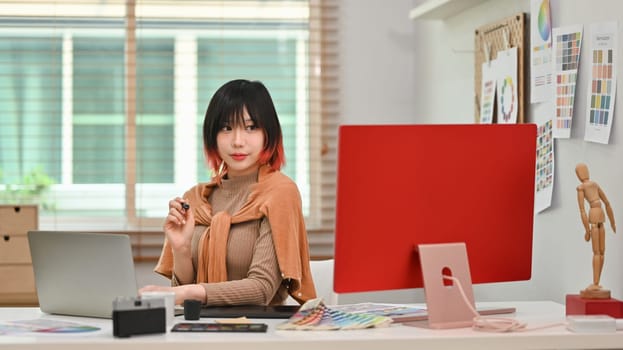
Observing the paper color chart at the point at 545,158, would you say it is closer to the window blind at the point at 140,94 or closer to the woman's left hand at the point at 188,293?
the woman's left hand at the point at 188,293

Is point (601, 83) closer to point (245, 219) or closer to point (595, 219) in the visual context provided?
point (595, 219)

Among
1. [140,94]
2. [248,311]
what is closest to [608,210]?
[248,311]

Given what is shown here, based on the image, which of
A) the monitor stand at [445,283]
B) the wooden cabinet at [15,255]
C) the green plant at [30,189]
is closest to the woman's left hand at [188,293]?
the monitor stand at [445,283]

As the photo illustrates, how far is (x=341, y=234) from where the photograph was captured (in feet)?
6.47

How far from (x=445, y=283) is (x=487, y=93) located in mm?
1241

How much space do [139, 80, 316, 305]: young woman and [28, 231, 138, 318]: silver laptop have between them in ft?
1.12

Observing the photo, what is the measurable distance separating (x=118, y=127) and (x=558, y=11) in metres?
2.26

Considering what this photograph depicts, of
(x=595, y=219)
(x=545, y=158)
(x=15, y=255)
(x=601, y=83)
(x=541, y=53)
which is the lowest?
(x=15, y=255)

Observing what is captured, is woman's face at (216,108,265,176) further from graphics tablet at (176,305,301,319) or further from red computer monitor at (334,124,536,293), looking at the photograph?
red computer monitor at (334,124,536,293)

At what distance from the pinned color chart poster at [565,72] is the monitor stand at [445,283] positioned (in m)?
0.65

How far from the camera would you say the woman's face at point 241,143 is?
246cm

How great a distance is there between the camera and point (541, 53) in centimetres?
271

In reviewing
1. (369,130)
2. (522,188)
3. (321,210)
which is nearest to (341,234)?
(369,130)

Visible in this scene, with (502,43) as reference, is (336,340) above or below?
below
